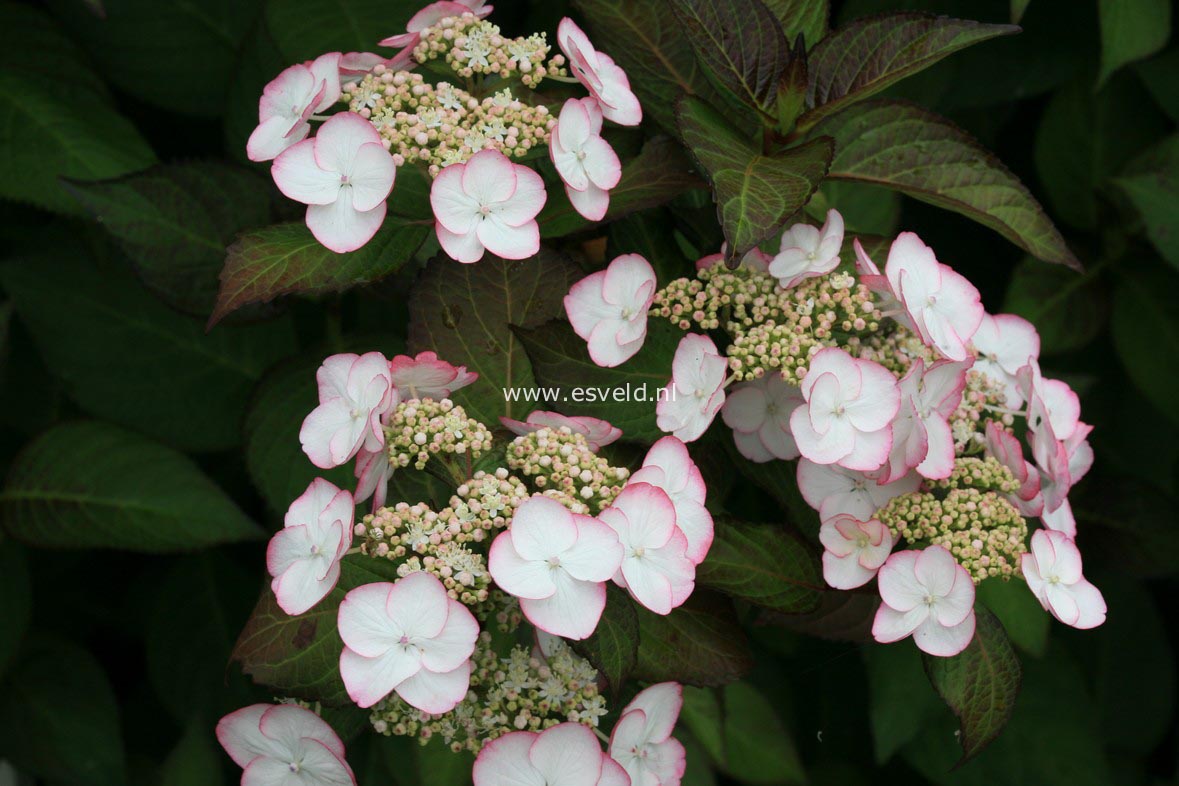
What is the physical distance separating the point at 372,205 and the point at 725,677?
43 centimetres

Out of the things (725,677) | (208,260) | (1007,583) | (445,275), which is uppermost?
(445,275)

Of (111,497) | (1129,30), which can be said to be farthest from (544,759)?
(1129,30)

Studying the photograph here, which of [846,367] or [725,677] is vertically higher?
[846,367]

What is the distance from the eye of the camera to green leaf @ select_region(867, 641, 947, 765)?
1.26 meters

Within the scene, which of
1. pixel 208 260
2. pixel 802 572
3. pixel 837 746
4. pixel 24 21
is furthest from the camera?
pixel 837 746

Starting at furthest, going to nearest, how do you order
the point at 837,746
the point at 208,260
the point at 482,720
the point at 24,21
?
the point at 837,746, the point at 24,21, the point at 208,260, the point at 482,720

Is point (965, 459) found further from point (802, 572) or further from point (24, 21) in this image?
A: point (24, 21)

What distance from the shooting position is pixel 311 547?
736mm

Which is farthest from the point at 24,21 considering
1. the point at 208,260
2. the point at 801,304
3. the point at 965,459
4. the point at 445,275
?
the point at 965,459

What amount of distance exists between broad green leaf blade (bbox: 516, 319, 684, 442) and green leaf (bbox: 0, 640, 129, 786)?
0.73m

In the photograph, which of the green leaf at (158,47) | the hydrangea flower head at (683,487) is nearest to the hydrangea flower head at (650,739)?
the hydrangea flower head at (683,487)

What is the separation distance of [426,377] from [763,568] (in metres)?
0.30

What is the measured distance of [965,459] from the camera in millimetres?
829

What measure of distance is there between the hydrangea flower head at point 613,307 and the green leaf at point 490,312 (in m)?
0.06
